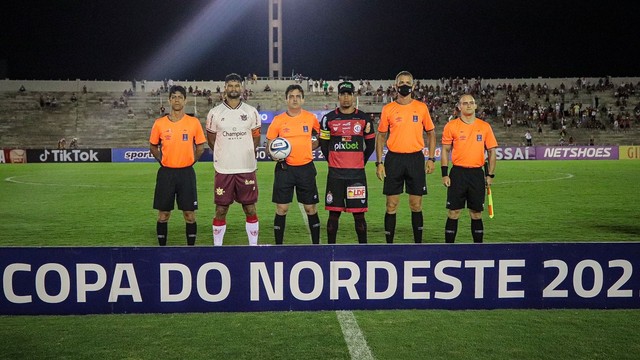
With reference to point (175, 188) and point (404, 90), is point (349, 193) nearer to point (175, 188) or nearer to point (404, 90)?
point (404, 90)

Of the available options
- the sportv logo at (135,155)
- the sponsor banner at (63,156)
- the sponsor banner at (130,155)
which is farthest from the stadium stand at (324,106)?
the sponsor banner at (63,156)

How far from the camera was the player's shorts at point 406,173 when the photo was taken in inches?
265

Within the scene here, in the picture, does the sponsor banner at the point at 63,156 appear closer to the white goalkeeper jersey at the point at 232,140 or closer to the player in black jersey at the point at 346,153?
the white goalkeeper jersey at the point at 232,140

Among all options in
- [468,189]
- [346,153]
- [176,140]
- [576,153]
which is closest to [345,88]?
[346,153]

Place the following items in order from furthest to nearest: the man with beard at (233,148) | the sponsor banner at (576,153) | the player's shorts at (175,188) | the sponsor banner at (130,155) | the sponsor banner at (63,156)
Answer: the sponsor banner at (130,155) → the sponsor banner at (576,153) → the sponsor banner at (63,156) → the player's shorts at (175,188) → the man with beard at (233,148)

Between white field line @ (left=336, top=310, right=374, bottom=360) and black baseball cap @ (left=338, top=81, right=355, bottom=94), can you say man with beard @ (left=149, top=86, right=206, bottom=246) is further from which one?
white field line @ (left=336, top=310, right=374, bottom=360)

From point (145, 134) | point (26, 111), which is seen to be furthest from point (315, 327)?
point (26, 111)

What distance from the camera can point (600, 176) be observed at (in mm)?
19516

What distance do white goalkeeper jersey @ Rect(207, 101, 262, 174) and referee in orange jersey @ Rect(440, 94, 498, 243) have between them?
2349mm

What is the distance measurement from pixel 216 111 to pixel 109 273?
8.65ft

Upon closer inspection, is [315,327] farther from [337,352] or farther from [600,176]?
[600,176]

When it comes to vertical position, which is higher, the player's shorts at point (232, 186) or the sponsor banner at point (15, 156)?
the sponsor banner at point (15, 156)

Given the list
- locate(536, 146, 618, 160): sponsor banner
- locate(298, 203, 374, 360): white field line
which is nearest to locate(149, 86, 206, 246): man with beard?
locate(298, 203, 374, 360): white field line

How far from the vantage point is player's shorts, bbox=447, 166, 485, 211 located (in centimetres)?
667
